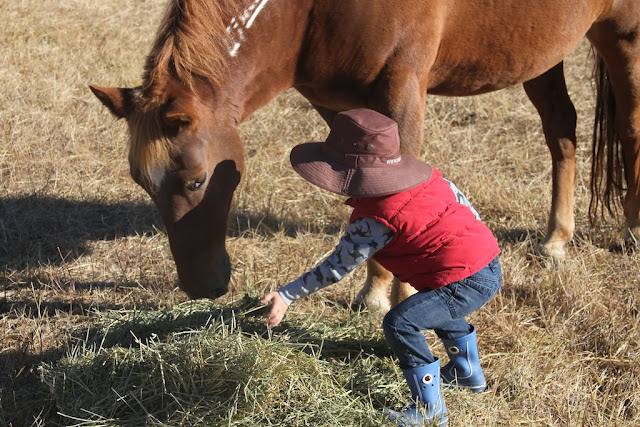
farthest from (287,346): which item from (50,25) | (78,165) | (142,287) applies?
(50,25)

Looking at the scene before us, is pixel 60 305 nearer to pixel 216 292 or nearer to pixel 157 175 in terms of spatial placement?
pixel 216 292

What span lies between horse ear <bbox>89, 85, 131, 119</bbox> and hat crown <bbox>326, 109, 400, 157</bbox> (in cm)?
91

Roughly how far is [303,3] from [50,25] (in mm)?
5019

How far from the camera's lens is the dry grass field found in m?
2.49

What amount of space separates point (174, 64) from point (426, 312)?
1.35 meters

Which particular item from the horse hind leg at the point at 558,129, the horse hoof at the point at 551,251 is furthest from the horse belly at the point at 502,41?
the horse hoof at the point at 551,251

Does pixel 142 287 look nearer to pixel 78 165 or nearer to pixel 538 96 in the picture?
pixel 78 165

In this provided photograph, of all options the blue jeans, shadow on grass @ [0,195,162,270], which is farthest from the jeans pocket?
shadow on grass @ [0,195,162,270]

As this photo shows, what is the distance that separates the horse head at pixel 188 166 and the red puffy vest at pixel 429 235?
0.64 m

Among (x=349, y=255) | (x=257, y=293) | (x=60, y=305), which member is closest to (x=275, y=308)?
(x=349, y=255)

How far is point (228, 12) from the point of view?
2.82m

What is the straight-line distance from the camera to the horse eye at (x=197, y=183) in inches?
106

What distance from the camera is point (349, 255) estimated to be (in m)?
2.32

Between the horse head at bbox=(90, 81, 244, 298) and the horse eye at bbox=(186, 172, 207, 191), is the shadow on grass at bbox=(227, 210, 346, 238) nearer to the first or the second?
the horse head at bbox=(90, 81, 244, 298)
